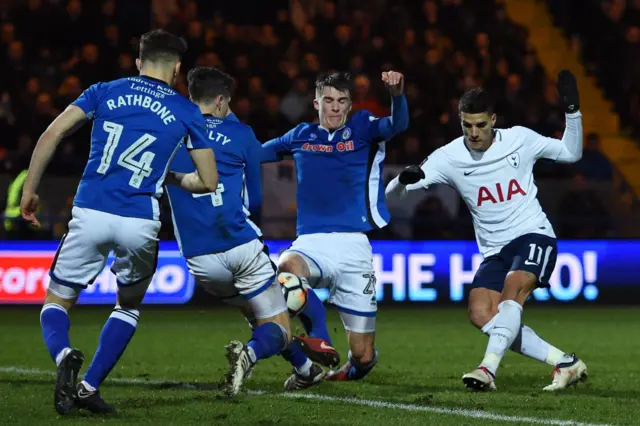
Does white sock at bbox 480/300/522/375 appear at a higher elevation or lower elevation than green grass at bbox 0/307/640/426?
higher

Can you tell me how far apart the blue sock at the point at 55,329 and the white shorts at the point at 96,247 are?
88 millimetres

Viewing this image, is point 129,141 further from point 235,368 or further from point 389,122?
point 389,122

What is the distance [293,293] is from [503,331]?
53.1 inches

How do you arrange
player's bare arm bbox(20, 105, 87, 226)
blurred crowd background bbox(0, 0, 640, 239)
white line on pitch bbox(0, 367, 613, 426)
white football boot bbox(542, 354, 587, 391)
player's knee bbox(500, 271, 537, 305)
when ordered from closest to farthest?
player's bare arm bbox(20, 105, 87, 226) < white line on pitch bbox(0, 367, 613, 426) < white football boot bbox(542, 354, 587, 391) < player's knee bbox(500, 271, 537, 305) < blurred crowd background bbox(0, 0, 640, 239)

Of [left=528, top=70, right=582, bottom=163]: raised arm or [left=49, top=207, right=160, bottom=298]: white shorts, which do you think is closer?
[left=49, top=207, right=160, bottom=298]: white shorts

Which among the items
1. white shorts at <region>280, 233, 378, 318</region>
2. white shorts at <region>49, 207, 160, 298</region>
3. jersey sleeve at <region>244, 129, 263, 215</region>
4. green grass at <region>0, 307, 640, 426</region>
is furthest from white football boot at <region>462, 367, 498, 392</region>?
white shorts at <region>49, 207, 160, 298</region>

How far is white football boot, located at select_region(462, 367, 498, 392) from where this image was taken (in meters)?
7.25

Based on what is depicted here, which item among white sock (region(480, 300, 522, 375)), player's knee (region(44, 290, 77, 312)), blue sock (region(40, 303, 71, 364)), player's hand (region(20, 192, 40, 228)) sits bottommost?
white sock (region(480, 300, 522, 375))

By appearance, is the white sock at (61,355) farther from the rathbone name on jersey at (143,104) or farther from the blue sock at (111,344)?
the rathbone name on jersey at (143,104)

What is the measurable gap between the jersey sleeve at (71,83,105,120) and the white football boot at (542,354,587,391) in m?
3.33

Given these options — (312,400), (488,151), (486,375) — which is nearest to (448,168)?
(488,151)

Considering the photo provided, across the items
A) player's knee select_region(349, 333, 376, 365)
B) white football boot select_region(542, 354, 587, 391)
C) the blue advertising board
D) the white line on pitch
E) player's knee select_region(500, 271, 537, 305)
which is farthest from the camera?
the blue advertising board

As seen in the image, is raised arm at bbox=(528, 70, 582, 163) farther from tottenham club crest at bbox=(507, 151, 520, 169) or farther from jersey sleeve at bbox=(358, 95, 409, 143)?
jersey sleeve at bbox=(358, 95, 409, 143)

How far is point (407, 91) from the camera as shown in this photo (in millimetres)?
17391
